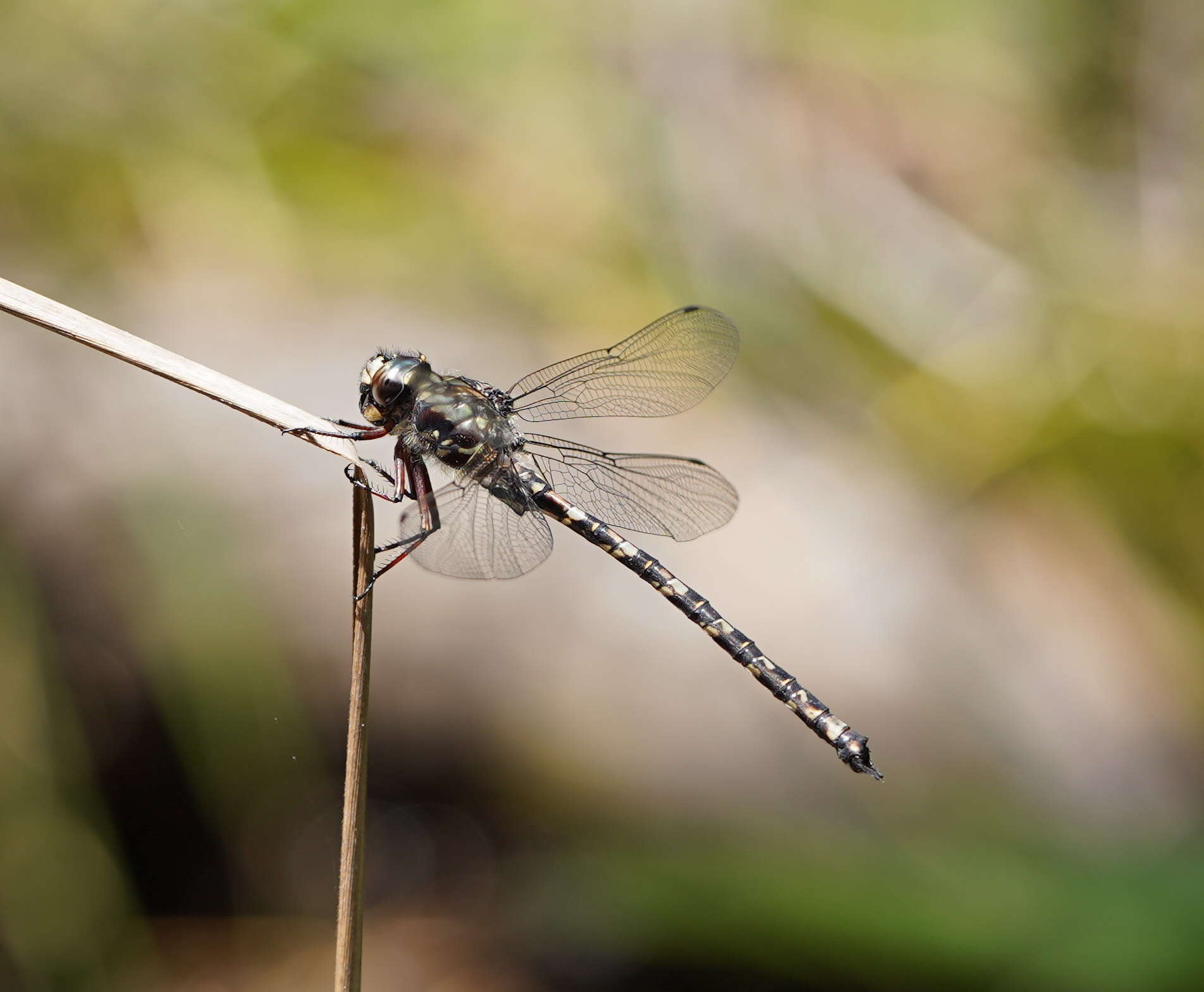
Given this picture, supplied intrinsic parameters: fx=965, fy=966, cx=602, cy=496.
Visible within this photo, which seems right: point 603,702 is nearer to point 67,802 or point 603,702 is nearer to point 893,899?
point 893,899

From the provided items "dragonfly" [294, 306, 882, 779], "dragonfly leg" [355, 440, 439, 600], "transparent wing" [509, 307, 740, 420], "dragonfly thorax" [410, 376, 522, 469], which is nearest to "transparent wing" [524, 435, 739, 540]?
"dragonfly" [294, 306, 882, 779]

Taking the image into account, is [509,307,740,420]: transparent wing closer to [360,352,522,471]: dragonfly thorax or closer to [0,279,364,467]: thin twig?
[360,352,522,471]: dragonfly thorax

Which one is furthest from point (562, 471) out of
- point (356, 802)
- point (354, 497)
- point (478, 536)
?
point (356, 802)

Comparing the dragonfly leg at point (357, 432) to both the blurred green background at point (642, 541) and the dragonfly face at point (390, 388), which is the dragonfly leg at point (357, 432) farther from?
the blurred green background at point (642, 541)

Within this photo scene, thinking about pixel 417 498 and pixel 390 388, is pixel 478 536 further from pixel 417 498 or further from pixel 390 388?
pixel 390 388

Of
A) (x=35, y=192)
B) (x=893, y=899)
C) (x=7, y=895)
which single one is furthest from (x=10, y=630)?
(x=893, y=899)

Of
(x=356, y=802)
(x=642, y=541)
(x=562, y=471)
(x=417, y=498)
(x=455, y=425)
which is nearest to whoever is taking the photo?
(x=356, y=802)

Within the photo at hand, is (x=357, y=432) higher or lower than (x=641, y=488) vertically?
lower
